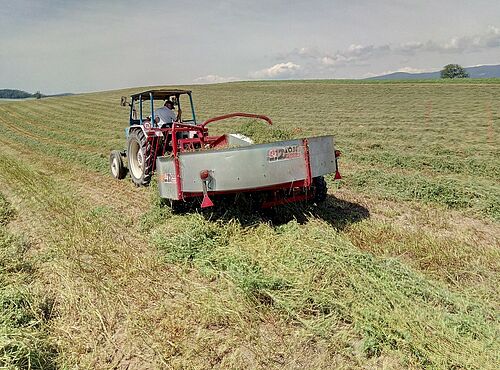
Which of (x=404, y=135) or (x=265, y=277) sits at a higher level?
(x=404, y=135)

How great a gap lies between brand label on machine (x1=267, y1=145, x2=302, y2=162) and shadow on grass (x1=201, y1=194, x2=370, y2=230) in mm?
853

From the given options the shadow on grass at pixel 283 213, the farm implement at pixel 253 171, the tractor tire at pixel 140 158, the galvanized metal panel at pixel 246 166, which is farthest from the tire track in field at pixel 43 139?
the galvanized metal panel at pixel 246 166

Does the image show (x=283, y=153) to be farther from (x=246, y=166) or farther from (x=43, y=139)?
(x=43, y=139)

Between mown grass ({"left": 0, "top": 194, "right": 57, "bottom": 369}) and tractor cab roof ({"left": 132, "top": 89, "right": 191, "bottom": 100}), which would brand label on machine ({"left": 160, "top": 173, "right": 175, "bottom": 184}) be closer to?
mown grass ({"left": 0, "top": 194, "right": 57, "bottom": 369})

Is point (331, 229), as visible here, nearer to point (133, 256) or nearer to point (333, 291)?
point (333, 291)

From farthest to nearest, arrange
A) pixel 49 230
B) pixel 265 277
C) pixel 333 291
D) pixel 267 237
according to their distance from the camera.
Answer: pixel 49 230 → pixel 267 237 → pixel 265 277 → pixel 333 291

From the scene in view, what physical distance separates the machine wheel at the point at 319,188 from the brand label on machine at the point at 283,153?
3.07 feet

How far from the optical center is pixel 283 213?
5.57 m

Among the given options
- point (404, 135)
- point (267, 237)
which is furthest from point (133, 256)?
point (404, 135)

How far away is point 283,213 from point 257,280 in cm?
221

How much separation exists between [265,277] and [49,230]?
310 centimetres

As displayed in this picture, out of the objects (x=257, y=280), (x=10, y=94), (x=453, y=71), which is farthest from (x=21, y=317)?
(x=10, y=94)

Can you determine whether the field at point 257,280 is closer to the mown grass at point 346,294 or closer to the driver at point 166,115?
the mown grass at point 346,294

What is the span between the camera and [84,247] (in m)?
4.42
